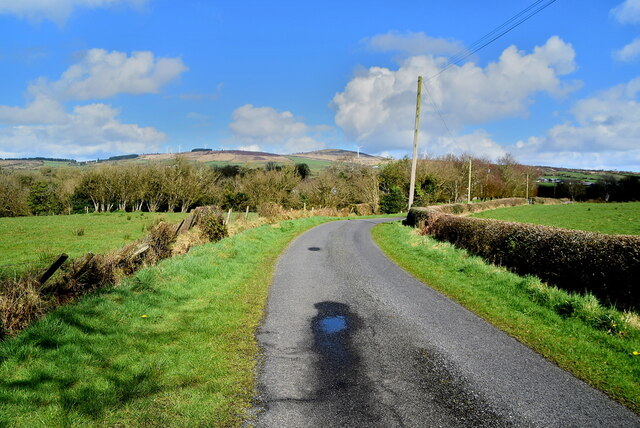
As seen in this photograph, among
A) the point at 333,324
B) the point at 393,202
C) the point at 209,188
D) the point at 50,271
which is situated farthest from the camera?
the point at 209,188

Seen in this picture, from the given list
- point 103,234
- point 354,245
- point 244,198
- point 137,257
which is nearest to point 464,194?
point 244,198

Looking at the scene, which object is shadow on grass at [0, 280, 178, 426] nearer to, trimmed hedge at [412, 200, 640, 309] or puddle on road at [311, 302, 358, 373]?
puddle on road at [311, 302, 358, 373]

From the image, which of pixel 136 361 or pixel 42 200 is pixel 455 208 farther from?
pixel 42 200

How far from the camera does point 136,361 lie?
5223 mm

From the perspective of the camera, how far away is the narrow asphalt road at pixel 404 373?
13.7 ft

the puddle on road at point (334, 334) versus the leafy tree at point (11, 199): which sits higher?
the leafy tree at point (11, 199)

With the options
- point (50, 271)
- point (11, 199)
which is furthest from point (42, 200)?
point (50, 271)

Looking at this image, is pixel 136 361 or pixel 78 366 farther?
pixel 136 361

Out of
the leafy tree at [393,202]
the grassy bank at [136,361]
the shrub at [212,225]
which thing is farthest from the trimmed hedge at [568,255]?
the leafy tree at [393,202]

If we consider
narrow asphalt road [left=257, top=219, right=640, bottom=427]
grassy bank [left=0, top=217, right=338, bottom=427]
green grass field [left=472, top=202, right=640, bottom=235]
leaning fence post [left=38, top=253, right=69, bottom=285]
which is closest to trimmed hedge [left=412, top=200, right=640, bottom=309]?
narrow asphalt road [left=257, top=219, right=640, bottom=427]

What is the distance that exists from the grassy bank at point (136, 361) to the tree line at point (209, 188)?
1755 inches

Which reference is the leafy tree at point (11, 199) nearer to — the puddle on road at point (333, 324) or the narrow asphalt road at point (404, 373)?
the narrow asphalt road at point (404, 373)

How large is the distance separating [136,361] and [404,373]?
4082 mm

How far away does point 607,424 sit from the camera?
13.4 feet
